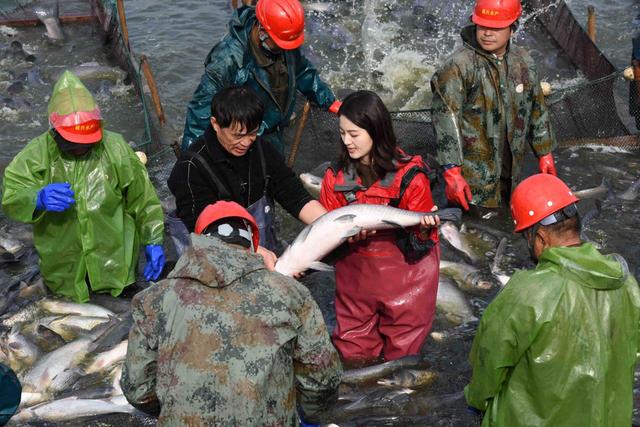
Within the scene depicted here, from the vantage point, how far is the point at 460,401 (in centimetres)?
514

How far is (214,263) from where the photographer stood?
9.64ft

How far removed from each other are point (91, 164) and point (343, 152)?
189 cm

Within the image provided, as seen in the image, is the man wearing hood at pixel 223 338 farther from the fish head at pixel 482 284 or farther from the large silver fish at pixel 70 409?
the fish head at pixel 482 284

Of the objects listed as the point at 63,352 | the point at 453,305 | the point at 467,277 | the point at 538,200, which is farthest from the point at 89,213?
the point at 538,200

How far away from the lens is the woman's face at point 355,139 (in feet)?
14.5

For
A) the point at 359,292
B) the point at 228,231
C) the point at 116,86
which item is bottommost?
the point at 116,86

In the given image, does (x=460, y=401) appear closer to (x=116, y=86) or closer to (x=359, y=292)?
(x=359, y=292)

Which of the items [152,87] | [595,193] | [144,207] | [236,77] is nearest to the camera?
[144,207]

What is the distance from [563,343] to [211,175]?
234 cm

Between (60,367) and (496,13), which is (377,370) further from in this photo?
(496,13)

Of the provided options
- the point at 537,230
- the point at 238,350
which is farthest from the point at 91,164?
the point at 537,230

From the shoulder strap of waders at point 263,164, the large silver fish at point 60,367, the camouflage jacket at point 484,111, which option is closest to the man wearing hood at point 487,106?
the camouflage jacket at point 484,111

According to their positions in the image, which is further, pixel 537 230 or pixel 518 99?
pixel 518 99

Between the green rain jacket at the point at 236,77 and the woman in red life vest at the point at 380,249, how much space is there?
1.52 m
